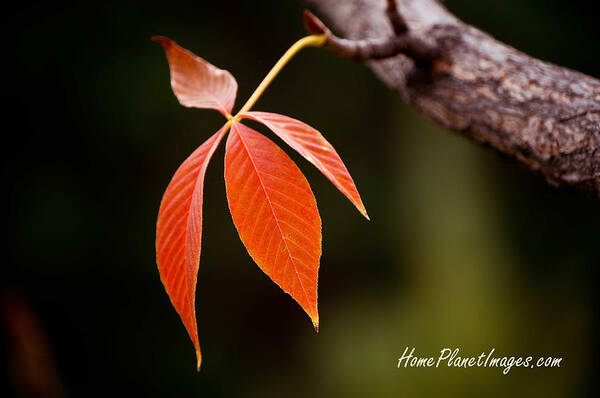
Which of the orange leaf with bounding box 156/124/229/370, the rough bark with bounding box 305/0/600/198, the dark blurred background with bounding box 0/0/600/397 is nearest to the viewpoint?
the orange leaf with bounding box 156/124/229/370

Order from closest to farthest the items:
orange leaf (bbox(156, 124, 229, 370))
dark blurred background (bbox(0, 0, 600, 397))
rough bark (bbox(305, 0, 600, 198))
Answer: orange leaf (bbox(156, 124, 229, 370)) < rough bark (bbox(305, 0, 600, 198)) < dark blurred background (bbox(0, 0, 600, 397))

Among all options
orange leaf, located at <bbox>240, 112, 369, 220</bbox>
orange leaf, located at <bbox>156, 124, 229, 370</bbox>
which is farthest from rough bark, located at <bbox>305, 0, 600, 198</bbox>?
orange leaf, located at <bbox>156, 124, 229, 370</bbox>

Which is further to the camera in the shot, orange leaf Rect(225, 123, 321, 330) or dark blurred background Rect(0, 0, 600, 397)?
dark blurred background Rect(0, 0, 600, 397)

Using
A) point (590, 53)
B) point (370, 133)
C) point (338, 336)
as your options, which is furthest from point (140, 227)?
point (590, 53)

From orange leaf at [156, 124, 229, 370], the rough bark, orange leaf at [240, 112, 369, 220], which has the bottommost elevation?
orange leaf at [156, 124, 229, 370]

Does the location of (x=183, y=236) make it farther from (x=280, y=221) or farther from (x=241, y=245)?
(x=241, y=245)

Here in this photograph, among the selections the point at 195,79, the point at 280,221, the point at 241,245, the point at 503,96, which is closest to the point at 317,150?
the point at 280,221

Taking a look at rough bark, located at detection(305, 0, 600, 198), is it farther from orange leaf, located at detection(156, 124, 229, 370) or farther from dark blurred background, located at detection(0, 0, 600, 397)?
dark blurred background, located at detection(0, 0, 600, 397)
